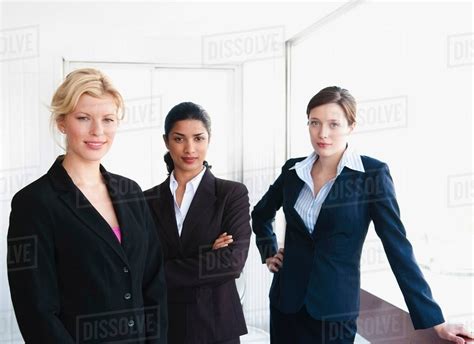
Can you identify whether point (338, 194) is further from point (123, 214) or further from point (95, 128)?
point (95, 128)

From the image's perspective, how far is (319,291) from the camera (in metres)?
1.82

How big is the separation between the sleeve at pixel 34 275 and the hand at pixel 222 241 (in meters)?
0.77

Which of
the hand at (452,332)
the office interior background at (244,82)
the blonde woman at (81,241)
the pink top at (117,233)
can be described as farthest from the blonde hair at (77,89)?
the office interior background at (244,82)

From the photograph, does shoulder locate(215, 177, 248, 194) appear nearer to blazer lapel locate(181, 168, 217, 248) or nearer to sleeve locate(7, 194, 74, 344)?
blazer lapel locate(181, 168, 217, 248)

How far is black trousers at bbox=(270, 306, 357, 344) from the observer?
5.94 ft

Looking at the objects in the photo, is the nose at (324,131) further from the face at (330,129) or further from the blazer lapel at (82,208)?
the blazer lapel at (82,208)

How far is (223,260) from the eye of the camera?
77.6 inches

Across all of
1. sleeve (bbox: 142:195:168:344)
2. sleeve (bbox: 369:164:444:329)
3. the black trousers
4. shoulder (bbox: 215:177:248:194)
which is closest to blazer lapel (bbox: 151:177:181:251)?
shoulder (bbox: 215:177:248:194)

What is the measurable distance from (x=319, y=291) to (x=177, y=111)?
932 mm

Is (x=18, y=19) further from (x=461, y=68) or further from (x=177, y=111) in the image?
(x=461, y=68)

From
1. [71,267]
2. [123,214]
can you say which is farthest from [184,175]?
[71,267]

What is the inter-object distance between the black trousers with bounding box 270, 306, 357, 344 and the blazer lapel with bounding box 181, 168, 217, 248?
0.49 meters

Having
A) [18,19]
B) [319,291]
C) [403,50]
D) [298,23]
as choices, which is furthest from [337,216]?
[18,19]

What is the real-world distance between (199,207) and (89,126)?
0.73 metres
